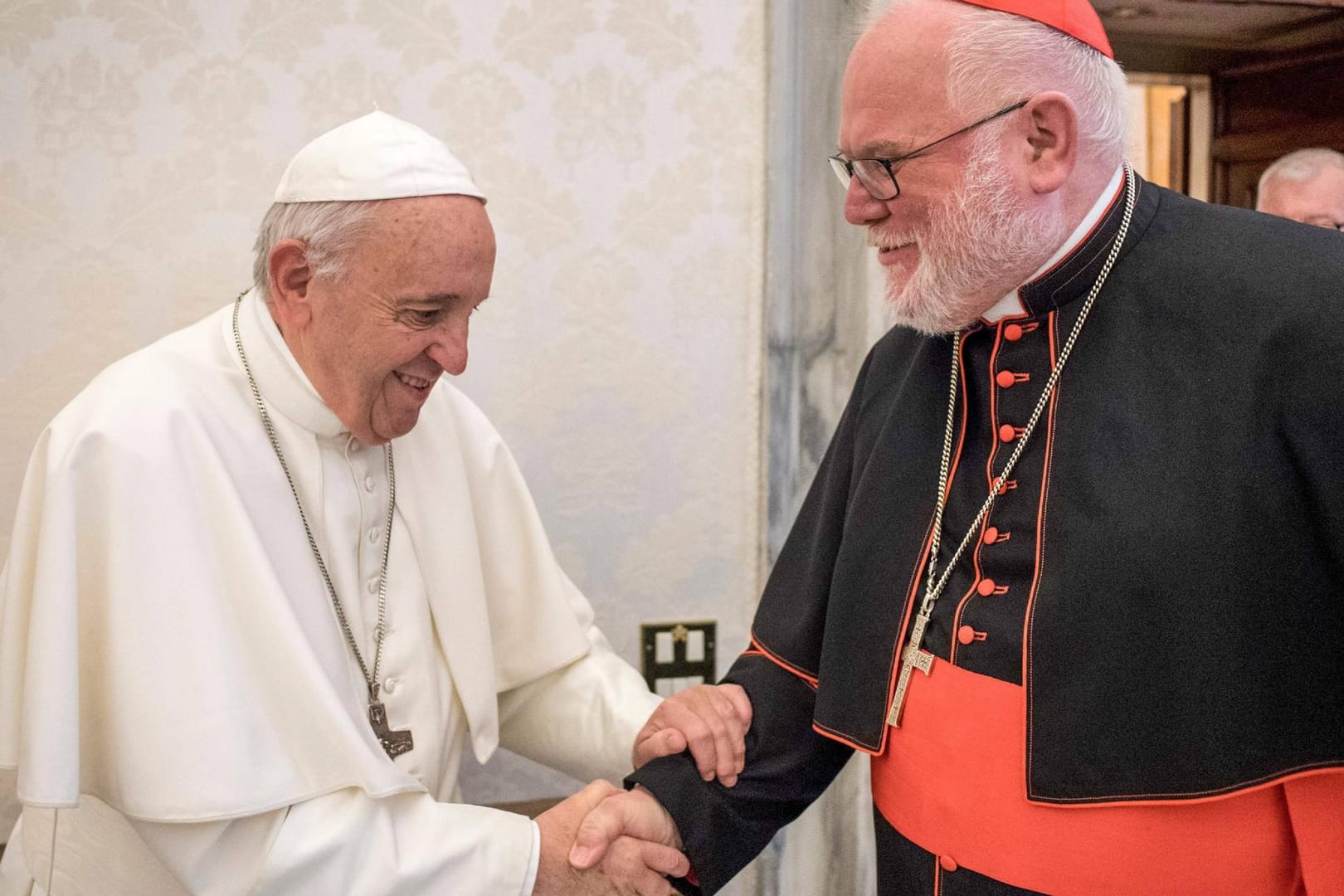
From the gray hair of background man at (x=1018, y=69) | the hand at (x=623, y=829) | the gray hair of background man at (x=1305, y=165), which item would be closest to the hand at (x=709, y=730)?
the hand at (x=623, y=829)

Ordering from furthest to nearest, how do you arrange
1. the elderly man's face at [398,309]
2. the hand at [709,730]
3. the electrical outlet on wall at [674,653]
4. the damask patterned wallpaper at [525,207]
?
the electrical outlet on wall at [674,653] < the damask patterned wallpaper at [525,207] < the hand at [709,730] < the elderly man's face at [398,309]

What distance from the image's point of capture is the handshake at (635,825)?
2111 mm

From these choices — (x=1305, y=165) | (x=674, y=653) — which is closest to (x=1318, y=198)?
(x=1305, y=165)

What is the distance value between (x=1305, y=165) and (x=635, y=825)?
329cm

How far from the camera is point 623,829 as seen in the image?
7.02 ft

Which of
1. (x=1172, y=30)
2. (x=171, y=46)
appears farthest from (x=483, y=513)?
(x=1172, y=30)

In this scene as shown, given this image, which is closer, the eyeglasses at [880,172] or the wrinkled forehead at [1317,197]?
the eyeglasses at [880,172]

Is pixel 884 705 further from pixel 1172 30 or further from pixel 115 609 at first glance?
pixel 1172 30

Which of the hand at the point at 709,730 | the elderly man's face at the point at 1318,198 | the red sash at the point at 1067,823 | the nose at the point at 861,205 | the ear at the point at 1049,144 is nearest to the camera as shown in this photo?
the red sash at the point at 1067,823

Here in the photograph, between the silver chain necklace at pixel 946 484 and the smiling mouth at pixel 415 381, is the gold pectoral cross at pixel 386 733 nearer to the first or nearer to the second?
the smiling mouth at pixel 415 381

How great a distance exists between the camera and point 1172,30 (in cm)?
473

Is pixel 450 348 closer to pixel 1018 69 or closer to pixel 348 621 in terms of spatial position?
pixel 348 621

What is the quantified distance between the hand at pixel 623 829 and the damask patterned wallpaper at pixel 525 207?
2.94 ft

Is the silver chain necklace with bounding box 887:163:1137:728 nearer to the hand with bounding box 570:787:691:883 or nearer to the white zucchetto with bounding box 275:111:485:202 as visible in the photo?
the hand with bounding box 570:787:691:883
